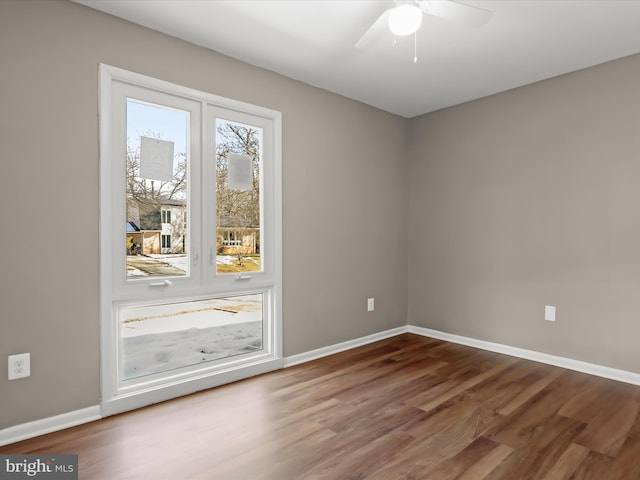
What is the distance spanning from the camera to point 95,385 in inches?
90.9

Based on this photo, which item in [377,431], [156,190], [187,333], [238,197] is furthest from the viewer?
[238,197]

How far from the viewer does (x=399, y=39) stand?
2682mm

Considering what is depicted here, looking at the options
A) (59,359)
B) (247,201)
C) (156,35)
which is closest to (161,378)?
(59,359)

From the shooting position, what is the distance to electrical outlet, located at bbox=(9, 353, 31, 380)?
6.70 ft

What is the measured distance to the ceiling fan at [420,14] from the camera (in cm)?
187

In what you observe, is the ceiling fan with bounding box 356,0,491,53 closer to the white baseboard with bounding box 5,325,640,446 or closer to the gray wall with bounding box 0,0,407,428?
the gray wall with bounding box 0,0,407,428

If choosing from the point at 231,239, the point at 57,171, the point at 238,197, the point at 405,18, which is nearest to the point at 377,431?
the point at 231,239

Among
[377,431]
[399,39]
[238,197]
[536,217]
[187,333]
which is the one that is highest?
[399,39]

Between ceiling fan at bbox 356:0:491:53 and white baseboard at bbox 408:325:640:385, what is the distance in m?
2.78

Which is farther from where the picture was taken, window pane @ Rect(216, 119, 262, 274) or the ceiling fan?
window pane @ Rect(216, 119, 262, 274)

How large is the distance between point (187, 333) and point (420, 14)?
2.60 m

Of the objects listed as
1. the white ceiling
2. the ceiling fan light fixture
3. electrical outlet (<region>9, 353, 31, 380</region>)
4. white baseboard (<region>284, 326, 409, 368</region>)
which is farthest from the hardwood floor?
the white ceiling

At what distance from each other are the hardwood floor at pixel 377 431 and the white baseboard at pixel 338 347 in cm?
21

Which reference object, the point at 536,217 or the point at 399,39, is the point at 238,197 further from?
the point at 536,217
